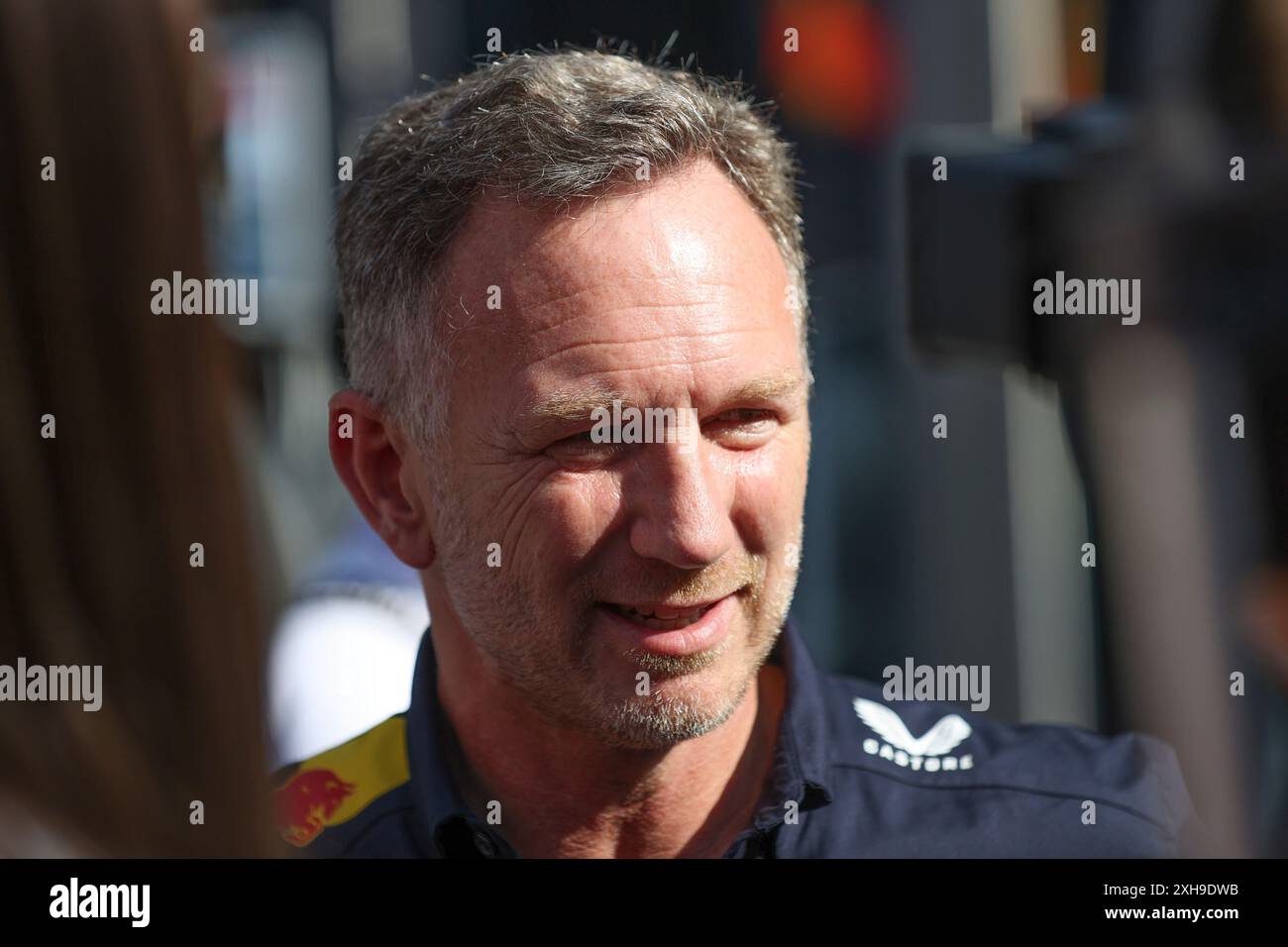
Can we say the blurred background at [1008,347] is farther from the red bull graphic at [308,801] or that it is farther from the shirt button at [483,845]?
the shirt button at [483,845]

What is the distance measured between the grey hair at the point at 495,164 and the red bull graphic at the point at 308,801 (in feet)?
1.68

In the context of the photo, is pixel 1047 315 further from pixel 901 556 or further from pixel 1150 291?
pixel 901 556

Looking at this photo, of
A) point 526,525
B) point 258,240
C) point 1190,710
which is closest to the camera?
point 526,525

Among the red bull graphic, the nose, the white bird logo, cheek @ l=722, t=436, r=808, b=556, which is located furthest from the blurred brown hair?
the white bird logo

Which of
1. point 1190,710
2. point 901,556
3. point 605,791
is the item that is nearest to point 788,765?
point 605,791

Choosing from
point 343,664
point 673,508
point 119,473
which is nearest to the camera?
point 119,473

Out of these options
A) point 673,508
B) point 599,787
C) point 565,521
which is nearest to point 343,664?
point 599,787

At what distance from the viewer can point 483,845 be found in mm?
1722

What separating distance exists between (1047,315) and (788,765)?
0.82m

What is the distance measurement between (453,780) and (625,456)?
0.51 metres

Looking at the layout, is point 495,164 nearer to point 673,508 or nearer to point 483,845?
point 673,508

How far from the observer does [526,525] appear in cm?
168

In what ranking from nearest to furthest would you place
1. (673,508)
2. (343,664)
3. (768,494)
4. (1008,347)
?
(673,508), (768,494), (1008,347), (343,664)

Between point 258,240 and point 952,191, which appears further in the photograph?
point 258,240
